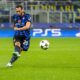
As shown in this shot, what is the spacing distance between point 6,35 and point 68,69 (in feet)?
61.8

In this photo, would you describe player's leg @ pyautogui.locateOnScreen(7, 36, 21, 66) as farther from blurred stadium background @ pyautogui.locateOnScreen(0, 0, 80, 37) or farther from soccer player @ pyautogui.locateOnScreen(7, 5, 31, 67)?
blurred stadium background @ pyautogui.locateOnScreen(0, 0, 80, 37)

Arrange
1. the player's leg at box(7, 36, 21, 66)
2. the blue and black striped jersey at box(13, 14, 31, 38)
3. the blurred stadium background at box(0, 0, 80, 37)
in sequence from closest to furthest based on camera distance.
→ 1. the player's leg at box(7, 36, 21, 66)
2. the blue and black striped jersey at box(13, 14, 31, 38)
3. the blurred stadium background at box(0, 0, 80, 37)

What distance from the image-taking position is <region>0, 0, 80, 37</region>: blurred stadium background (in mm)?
29438

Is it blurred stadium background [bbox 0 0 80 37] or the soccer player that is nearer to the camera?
the soccer player

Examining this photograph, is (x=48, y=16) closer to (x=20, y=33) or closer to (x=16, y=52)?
(x=20, y=33)

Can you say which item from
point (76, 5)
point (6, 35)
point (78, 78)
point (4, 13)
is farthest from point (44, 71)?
point (76, 5)

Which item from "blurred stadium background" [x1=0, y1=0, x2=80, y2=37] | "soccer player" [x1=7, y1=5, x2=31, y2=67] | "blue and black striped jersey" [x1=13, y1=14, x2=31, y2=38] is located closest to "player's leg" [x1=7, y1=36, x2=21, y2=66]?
"soccer player" [x1=7, y1=5, x2=31, y2=67]

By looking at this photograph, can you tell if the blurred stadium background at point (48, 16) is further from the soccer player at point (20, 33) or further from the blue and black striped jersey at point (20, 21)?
the blue and black striped jersey at point (20, 21)

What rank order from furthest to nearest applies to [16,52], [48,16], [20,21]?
[48,16] → [20,21] → [16,52]

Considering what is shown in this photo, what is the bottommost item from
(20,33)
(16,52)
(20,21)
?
(16,52)

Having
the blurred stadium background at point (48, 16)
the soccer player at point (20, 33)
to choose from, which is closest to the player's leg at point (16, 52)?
the soccer player at point (20, 33)

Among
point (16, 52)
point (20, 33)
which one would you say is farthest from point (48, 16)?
point (16, 52)

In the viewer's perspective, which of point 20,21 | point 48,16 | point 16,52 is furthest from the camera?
point 48,16

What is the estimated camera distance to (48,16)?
3259 cm
